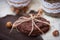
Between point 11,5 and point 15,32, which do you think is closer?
point 15,32

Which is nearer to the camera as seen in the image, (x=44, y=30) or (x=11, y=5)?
(x=44, y=30)

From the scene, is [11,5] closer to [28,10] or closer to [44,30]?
[28,10]

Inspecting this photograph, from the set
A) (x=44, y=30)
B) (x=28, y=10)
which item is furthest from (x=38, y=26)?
(x=28, y=10)

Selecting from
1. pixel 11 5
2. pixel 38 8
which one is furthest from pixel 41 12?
pixel 11 5

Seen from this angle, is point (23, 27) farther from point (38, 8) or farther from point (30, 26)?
point (38, 8)

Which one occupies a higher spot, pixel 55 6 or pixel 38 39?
pixel 55 6

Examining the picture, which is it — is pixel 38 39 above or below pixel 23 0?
below

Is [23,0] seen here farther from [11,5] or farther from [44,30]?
[44,30]
